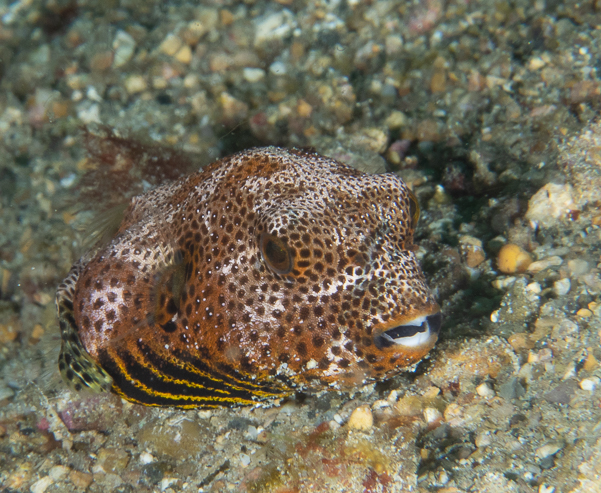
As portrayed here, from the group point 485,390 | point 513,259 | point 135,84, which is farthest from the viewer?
point 135,84

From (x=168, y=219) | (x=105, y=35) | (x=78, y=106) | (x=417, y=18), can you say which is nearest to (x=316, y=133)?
(x=417, y=18)

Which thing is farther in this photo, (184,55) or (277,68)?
(184,55)

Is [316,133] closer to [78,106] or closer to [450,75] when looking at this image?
[450,75]

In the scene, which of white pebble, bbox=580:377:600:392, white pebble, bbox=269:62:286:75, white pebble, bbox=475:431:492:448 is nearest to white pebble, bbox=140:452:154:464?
white pebble, bbox=475:431:492:448

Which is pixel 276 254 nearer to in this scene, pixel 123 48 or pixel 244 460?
pixel 244 460

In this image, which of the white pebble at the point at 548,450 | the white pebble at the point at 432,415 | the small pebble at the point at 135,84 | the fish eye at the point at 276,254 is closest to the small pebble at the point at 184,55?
→ the small pebble at the point at 135,84

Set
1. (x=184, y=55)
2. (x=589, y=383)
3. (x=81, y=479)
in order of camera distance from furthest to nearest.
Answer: (x=184, y=55)
(x=81, y=479)
(x=589, y=383)

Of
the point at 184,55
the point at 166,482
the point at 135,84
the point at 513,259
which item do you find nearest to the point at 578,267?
the point at 513,259
